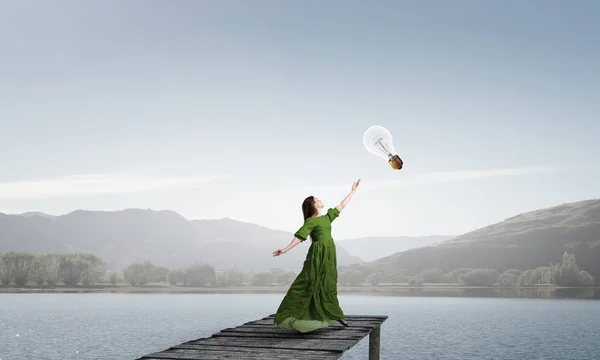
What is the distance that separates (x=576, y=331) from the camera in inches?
5541

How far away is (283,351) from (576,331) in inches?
5653

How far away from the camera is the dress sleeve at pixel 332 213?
52.7ft

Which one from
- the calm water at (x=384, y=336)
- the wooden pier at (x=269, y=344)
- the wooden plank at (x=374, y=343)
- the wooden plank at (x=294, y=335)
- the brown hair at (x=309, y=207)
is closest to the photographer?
the wooden pier at (x=269, y=344)

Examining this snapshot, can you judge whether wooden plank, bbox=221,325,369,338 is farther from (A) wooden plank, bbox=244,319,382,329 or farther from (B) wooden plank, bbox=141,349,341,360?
(B) wooden plank, bbox=141,349,341,360

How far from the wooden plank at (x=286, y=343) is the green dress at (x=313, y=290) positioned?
3.94ft

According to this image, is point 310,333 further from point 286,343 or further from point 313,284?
point 286,343

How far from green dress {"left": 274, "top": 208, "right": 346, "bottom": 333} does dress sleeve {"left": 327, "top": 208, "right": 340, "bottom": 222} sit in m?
0.10

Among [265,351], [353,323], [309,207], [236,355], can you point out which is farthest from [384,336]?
[236,355]

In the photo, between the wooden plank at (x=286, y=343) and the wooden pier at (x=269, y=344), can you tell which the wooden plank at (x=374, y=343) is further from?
the wooden plank at (x=286, y=343)

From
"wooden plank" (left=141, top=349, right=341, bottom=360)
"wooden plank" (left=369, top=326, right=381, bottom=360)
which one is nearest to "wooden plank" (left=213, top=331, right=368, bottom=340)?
"wooden plank" (left=141, top=349, right=341, bottom=360)

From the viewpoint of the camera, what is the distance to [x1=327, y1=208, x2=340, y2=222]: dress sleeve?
52.7 feet

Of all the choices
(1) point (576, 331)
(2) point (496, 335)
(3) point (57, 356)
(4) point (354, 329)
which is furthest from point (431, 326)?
(4) point (354, 329)

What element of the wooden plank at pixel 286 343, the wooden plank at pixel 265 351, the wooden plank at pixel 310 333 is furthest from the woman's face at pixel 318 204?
the wooden plank at pixel 265 351

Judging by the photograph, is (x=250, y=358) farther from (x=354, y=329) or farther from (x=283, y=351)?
(x=354, y=329)
